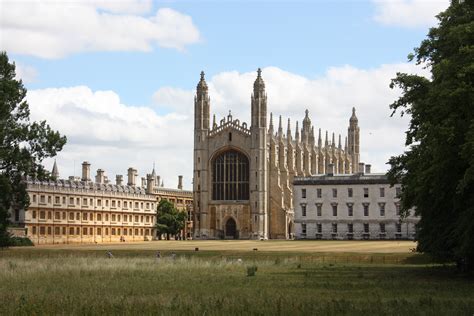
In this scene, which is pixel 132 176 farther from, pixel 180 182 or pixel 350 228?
pixel 350 228

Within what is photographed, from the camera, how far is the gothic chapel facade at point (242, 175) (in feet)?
428

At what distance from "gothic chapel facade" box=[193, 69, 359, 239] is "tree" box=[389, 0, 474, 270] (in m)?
87.1

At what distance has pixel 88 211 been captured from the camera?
12044cm

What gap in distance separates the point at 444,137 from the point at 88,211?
93718 mm

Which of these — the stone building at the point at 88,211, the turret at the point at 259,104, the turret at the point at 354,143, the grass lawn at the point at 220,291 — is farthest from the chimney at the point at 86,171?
the grass lawn at the point at 220,291

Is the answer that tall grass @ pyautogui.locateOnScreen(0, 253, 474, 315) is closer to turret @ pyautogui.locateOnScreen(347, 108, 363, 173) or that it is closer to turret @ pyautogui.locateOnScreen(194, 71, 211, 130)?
turret @ pyautogui.locateOnScreen(194, 71, 211, 130)

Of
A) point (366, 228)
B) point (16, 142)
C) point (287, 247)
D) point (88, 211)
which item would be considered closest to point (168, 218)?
point (88, 211)

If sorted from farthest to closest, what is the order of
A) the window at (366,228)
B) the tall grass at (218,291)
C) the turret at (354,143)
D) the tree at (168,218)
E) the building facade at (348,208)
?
1. the turret at (354,143)
2. the tree at (168,218)
3. the window at (366,228)
4. the building facade at (348,208)
5. the tall grass at (218,291)

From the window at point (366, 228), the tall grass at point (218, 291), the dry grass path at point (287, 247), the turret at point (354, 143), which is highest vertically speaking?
the turret at point (354, 143)

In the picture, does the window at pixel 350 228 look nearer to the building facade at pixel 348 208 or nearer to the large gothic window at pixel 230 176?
the building facade at pixel 348 208

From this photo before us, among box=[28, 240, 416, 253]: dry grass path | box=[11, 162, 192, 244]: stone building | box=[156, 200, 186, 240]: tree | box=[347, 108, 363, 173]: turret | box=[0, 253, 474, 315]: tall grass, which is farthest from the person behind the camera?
box=[347, 108, 363, 173]: turret

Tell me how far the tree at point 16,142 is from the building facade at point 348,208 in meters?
64.6

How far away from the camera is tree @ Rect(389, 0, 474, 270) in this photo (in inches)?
1228

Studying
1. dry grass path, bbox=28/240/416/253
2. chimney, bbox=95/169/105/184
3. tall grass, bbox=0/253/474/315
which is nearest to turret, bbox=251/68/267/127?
chimney, bbox=95/169/105/184
